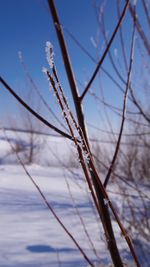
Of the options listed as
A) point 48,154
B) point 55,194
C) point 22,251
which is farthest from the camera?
point 48,154

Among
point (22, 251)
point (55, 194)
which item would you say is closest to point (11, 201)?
point (55, 194)

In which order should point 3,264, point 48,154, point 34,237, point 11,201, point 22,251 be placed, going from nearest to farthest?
1. point 3,264
2. point 22,251
3. point 34,237
4. point 11,201
5. point 48,154

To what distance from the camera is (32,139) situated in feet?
41.5

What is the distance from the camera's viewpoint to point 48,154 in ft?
49.3

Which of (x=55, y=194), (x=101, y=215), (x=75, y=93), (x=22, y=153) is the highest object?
(x=22, y=153)

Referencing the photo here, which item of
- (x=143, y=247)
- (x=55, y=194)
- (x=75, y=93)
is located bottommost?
(x=143, y=247)

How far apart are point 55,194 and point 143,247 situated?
236 cm

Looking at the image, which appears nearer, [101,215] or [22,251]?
[101,215]

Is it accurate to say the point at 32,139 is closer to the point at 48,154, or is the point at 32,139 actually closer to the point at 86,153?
the point at 48,154

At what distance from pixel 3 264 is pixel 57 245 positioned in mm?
591

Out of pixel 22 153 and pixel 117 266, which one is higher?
pixel 22 153

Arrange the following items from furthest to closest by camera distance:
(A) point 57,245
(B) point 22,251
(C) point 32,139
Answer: (C) point 32,139 < (A) point 57,245 < (B) point 22,251

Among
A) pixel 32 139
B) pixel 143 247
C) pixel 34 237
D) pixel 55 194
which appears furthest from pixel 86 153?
pixel 32 139

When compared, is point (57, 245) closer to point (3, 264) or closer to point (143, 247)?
point (3, 264)
